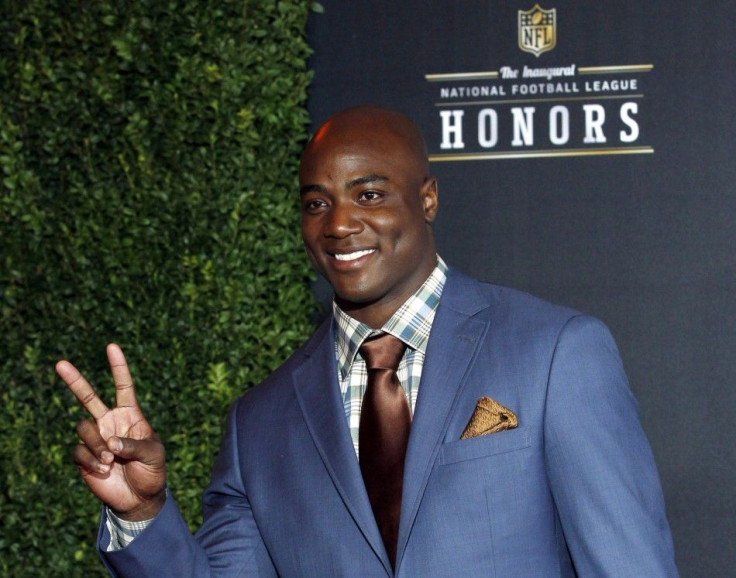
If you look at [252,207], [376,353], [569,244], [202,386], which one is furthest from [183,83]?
[376,353]

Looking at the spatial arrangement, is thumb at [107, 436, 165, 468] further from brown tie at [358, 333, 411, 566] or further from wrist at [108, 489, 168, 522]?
brown tie at [358, 333, 411, 566]

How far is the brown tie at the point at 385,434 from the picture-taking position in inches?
74.2

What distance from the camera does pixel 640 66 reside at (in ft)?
12.6

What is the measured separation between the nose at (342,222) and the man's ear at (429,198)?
154mm

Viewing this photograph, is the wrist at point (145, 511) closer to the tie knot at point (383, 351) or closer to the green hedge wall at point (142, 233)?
the tie knot at point (383, 351)

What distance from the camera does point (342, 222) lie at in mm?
1977

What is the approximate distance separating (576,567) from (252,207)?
224 cm

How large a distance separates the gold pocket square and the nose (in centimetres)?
36

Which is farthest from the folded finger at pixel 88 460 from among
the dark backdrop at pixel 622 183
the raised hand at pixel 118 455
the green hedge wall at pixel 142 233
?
the dark backdrop at pixel 622 183

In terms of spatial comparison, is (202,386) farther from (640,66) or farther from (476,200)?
(640,66)

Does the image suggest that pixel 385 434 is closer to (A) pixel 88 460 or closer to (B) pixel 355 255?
(B) pixel 355 255

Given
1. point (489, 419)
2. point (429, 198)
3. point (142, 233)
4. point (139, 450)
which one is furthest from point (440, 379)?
point (142, 233)

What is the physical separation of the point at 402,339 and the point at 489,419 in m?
0.24

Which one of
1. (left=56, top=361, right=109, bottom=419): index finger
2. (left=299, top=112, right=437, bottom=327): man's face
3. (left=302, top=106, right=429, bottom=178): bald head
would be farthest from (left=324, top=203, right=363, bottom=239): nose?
(left=56, top=361, right=109, bottom=419): index finger
